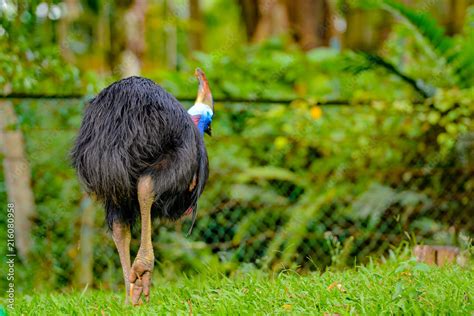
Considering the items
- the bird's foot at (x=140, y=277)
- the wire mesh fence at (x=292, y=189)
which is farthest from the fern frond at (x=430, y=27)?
the bird's foot at (x=140, y=277)

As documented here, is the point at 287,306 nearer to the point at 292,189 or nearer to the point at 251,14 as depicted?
the point at 292,189

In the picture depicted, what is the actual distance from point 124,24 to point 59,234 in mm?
2982

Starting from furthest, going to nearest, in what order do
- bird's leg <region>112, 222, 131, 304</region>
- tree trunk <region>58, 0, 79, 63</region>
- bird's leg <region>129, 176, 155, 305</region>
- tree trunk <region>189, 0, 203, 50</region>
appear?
tree trunk <region>189, 0, 203, 50</region> < tree trunk <region>58, 0, 79, 63</region> < bird's leg <region>112, 222, 131, 304</region> < bird's leg <region>129, 176, 155, 305</region>

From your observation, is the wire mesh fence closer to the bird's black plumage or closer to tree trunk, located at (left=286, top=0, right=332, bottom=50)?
the bird's black plumage

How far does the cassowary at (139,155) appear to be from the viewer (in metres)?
3.24

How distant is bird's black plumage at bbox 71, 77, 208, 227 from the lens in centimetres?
324

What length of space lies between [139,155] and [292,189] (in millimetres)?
3166

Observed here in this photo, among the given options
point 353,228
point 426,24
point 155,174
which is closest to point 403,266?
point 155,174

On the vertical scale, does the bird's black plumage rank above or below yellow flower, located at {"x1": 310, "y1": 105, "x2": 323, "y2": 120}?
above

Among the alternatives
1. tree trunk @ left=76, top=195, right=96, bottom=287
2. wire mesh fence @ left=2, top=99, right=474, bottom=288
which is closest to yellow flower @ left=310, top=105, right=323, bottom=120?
wire mesh fence @ left=2, top=99, right=474, bottom=288

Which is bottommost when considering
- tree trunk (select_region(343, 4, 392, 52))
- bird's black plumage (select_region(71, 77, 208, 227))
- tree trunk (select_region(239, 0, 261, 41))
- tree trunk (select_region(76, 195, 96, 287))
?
tree trunk (select_region(76, 195, 96, 287))

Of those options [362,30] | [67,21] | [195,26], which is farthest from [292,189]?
[195,26]

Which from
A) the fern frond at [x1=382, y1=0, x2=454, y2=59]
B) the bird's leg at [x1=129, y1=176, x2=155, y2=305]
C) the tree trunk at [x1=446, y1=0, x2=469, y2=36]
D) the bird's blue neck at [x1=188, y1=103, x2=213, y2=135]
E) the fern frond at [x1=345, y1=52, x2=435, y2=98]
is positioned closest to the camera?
the bird's leg at [x1=129, y1=176, x2=155, y2=305]

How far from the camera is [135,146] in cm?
325
